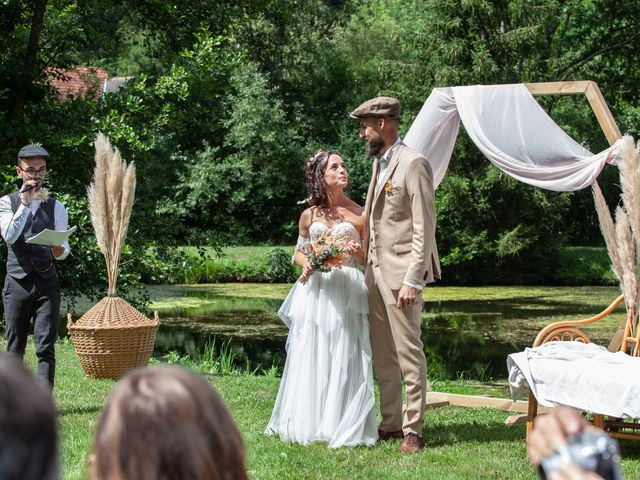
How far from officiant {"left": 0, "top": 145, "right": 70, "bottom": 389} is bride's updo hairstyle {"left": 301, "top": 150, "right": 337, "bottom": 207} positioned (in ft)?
5.58

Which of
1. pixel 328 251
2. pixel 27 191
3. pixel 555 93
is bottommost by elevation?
pixel 328 251

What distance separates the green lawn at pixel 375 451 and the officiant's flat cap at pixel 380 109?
76.8 inches

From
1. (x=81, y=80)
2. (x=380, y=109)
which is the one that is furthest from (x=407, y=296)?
(x=81, y=80)

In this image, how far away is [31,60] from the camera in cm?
1205

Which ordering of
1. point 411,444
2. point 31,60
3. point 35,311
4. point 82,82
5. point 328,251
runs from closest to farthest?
point 411,444 < point 328,251 < point 35,311 < point 31,60 < point 82,82

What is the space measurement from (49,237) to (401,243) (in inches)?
88.8

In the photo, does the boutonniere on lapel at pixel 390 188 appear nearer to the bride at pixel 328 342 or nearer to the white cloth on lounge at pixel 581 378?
the bride at pixel 328 342

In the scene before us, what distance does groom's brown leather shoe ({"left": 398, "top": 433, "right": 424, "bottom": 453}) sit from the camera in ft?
18.1

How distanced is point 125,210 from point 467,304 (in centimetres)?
1190

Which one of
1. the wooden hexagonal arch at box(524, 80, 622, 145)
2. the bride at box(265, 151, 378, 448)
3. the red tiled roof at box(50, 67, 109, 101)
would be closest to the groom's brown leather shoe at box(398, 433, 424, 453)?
the bride at box(265, 151, 378, 448)

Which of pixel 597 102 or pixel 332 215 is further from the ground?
pixel 597 102

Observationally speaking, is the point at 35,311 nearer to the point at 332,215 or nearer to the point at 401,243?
the point at 332,215

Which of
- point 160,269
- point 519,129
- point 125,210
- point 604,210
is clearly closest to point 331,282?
point 604,210

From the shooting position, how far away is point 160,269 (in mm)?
11172
